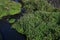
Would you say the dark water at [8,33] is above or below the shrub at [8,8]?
below

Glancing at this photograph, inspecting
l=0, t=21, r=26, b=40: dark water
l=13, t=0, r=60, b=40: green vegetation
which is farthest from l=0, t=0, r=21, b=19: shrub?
l=13, t=0, r=60, b=40: green vegetation

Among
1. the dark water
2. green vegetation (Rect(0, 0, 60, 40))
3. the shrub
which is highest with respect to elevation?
green vegetation (Rect(0, 0, 60, 40))

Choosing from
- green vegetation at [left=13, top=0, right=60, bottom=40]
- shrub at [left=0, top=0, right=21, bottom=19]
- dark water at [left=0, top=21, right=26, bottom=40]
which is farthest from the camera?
shrub at [left=0, top=0, right=21, bottom=19]

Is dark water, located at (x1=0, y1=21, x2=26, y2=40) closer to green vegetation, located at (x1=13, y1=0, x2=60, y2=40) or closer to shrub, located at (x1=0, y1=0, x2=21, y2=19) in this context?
shrub, located at (x1=0, y1=0, x2=21, y2=19)

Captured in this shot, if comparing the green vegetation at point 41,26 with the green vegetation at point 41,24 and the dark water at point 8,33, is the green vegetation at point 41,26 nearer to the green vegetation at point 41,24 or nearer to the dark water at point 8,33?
the green vegetation at point 41,24

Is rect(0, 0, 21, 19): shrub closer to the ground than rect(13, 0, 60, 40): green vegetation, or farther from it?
closer to the ground

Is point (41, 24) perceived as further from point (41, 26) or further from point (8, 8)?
point (8, 8)

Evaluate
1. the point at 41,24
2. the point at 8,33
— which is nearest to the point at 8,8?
the point at 8,33

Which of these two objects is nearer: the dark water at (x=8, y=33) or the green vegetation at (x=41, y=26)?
the green vegetation at (x=41, y=26)

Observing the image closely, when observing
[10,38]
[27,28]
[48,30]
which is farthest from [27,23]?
[10,38]

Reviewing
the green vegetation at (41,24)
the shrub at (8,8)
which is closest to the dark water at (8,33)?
the shrub at (8,8)
